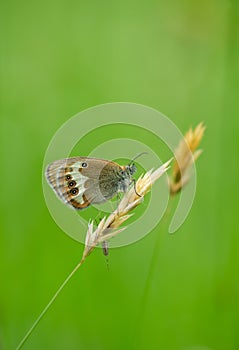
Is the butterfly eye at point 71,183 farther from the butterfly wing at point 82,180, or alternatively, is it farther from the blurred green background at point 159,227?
the blurred green background at point 159,227

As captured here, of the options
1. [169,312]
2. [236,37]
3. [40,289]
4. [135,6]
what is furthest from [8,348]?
[135,6]

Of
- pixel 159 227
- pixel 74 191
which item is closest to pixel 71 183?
pixel 74 191

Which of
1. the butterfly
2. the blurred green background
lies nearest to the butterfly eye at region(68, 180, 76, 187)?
the butterfly

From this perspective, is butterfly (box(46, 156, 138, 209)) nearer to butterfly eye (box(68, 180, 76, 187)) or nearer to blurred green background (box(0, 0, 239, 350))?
butterfly eye (box(68, 180, 76, 187))

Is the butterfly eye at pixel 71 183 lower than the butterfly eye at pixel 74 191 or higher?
higher

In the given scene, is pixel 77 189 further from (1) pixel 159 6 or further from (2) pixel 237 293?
(1) pixel 159 6

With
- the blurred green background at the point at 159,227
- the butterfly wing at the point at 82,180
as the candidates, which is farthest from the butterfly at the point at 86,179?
the blurred green background at the point at 159,227
